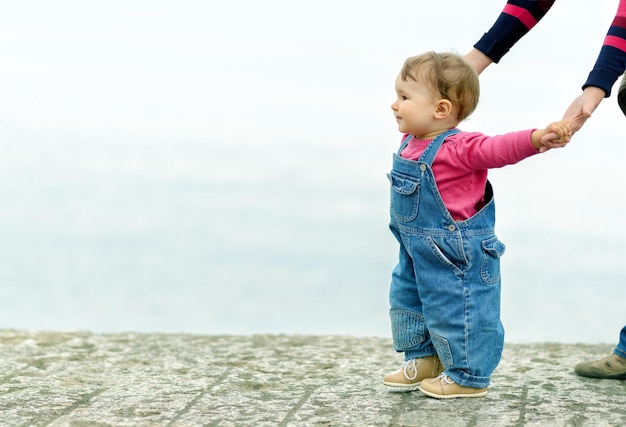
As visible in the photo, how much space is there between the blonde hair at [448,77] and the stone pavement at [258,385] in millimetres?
1045

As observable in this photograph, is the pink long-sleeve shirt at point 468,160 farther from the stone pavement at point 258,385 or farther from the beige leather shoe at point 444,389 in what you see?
the stone pavement at point 258,385

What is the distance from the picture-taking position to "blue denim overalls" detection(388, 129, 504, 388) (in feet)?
11.2

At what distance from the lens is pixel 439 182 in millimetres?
3418

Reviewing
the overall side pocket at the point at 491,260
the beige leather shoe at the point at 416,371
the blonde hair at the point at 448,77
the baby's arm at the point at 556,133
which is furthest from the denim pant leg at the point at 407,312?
the baby's arm at the point at 556,133

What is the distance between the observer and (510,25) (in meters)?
3.89

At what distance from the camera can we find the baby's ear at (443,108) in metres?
3.43

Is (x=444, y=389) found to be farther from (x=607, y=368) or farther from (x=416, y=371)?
(x=607, y=368)

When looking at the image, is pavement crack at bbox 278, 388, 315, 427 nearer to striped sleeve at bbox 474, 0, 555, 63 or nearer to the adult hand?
the adult hand

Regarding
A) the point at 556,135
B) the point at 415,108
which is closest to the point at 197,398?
the point at 415,108

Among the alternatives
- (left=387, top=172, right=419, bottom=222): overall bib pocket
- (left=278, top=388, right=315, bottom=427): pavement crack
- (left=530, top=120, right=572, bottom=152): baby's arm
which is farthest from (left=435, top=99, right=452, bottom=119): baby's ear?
(left=278, top=388, right=315, bottom=427): pavement crack

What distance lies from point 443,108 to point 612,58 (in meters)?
0.65

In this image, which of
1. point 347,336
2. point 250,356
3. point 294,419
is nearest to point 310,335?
point 347,336

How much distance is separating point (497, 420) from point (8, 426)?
1.60 m

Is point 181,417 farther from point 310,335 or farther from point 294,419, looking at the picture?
point 310,335
